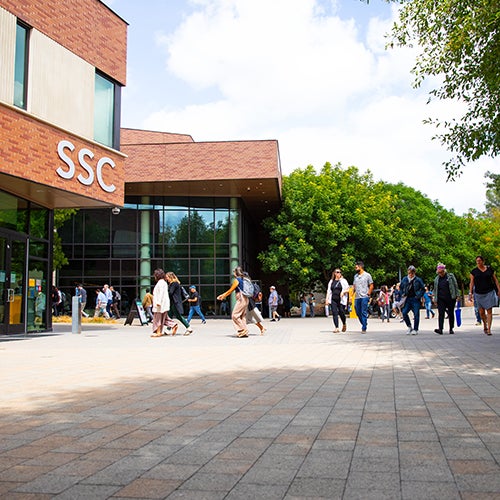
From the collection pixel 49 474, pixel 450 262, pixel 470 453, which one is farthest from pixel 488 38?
pixel 450 262

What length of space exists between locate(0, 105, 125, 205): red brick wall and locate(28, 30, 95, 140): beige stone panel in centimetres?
33

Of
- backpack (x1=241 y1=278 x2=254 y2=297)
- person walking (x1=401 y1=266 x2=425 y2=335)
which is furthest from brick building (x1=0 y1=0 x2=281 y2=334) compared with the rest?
person walking (x1=401 y1=266 x2=425 y2=335)

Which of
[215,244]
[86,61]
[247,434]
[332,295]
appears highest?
[86,61]

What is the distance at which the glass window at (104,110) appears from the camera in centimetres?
1761

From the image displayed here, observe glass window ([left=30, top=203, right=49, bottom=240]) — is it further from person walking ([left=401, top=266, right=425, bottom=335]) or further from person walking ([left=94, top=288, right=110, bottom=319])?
person walking ([left=94, top=288, right=110, bottom=319])

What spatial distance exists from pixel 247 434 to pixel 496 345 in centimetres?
837

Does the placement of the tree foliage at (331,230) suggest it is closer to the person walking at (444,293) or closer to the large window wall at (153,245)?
the large window wall at (153,245)

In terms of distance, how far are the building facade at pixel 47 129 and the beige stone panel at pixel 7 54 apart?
0.02 metres

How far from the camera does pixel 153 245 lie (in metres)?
33.7

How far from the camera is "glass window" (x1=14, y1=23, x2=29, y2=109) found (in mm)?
14477

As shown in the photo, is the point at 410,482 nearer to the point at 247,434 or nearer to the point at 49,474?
the point at 247,434

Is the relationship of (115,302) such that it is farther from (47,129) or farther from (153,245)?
(47,129)

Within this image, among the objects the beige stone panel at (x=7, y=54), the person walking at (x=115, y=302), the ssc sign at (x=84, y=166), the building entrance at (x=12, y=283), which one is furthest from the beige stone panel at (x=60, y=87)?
the person walking at (x=115, y=302)

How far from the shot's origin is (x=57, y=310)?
30.4 m
